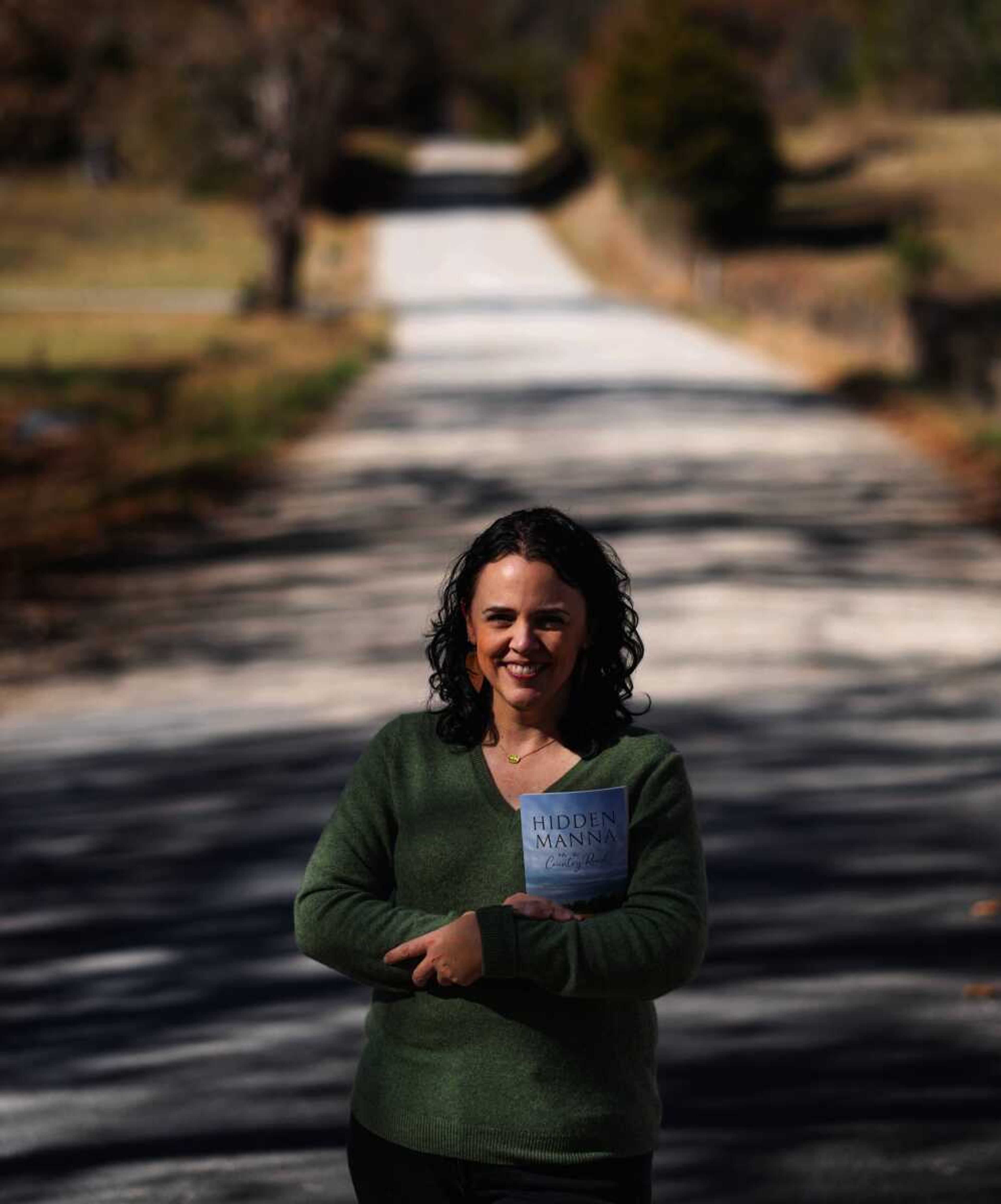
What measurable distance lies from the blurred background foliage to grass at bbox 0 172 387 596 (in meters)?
0.09

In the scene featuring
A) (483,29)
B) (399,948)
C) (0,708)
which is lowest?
(0,708)

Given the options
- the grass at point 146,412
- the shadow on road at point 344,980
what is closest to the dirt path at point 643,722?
the shadow on road at point 344,980

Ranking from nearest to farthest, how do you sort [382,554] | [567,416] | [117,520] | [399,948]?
[399,948], [382,554], [117,520], [567,416]

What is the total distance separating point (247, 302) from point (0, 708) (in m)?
32.3

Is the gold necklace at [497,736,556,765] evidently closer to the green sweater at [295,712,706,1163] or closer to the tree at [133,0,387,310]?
the green sweater at [295,712,706,1163]

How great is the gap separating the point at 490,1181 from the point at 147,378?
28.0 meters

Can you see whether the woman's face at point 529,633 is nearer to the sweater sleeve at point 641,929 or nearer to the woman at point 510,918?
the woman at point 510,918

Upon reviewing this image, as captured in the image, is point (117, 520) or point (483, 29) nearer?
point (117, 520)

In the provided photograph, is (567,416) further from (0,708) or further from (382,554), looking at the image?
(0,708)

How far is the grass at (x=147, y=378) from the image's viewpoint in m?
17.4

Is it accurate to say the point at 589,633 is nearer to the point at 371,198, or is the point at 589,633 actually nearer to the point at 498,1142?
the point at 498,1142

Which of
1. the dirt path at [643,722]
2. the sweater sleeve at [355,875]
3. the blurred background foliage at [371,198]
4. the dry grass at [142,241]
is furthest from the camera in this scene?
the dry grass at [142,241]

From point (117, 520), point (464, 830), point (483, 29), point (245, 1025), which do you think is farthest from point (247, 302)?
point (464, 830)

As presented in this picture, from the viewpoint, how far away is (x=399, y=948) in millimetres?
2672
